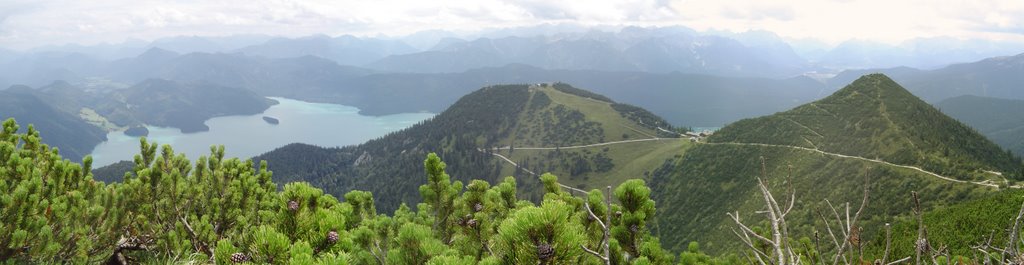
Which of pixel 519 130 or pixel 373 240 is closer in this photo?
pixel 373 240

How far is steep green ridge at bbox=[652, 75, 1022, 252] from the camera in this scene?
59469 millimetres

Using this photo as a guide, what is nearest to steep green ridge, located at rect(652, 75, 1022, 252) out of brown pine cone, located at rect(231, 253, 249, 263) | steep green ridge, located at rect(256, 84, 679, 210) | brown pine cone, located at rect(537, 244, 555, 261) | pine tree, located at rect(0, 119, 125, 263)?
steep green ridge, located at rect(256, 84, 679, 210)

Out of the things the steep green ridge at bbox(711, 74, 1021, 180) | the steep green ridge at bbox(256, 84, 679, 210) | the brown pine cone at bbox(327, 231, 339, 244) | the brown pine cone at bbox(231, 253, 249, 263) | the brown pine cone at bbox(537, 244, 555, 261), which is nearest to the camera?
the brown pine cone at bbox(537, 244, 555, 261)

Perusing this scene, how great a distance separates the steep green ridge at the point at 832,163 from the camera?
59.5 meters

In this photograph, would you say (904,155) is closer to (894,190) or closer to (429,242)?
(894,190)

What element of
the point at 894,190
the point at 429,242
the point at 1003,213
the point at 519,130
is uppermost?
the point at 429,242

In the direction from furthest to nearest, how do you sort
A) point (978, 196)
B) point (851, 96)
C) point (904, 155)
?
point (851, 96) < point (904, 155) < point (978, 196)

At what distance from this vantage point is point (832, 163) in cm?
7419

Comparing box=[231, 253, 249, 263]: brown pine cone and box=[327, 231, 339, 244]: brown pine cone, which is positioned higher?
box=[327, 231, 339, 244]: brown pine cone

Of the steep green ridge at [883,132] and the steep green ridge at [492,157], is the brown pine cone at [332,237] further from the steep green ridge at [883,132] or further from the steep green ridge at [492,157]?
the steep green ridge at [492,157]

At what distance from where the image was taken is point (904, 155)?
68.9m

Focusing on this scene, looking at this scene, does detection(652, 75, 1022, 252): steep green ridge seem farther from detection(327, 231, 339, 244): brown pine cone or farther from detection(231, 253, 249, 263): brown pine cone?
detection(231, 253, 249, 263): brown pine cone

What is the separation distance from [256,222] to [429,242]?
671cm

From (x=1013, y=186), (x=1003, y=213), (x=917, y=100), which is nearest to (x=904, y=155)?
(x=1013, y=186)
